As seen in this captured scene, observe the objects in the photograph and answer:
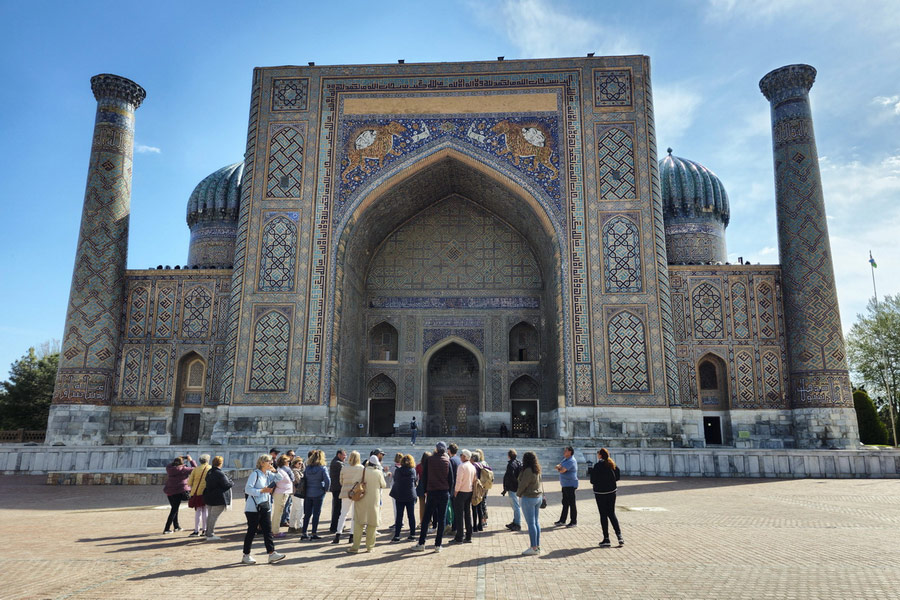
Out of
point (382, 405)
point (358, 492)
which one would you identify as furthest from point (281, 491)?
point (382, 405)

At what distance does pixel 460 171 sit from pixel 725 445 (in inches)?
326

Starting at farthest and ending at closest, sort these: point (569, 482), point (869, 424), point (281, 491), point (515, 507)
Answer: point (869, 424) < point (569, 482) < point (515, 507) < point (281, 491)

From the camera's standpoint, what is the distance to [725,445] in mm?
13891

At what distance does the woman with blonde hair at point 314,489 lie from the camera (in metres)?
5.28

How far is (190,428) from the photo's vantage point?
14586 millimetres

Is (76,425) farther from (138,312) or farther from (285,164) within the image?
(285,164)

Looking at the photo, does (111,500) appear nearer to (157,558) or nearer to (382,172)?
(157,558)

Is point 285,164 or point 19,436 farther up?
point 285,164

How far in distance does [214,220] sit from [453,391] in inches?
339

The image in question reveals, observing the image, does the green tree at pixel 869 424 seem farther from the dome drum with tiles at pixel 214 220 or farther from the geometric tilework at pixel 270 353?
the dome drum with tiles at pixel 214 220

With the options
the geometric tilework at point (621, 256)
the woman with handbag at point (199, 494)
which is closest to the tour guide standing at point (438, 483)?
the woman with handbag at point (199, 494)

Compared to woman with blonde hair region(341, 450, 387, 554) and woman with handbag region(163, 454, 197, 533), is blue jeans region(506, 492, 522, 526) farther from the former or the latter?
woman with handbag region(163, 454, 197, 533)

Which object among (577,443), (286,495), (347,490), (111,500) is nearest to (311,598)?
(347,490)

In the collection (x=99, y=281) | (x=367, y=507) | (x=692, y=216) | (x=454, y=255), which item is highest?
(x=692, y=216)
